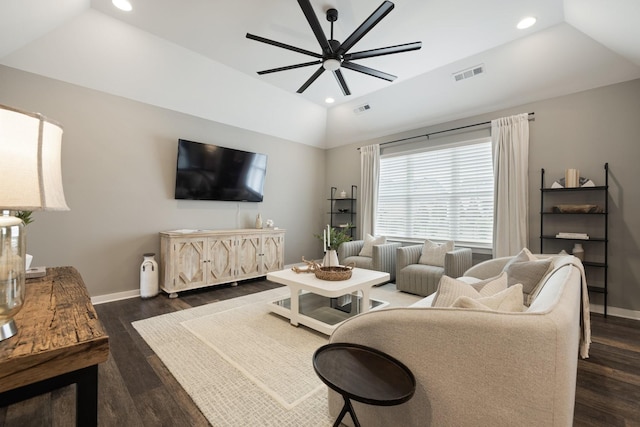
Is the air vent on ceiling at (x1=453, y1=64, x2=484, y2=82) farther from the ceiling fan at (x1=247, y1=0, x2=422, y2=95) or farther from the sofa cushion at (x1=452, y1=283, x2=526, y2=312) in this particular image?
the sofa cushion at (x1=452, y1=283, x2=526, y2=312)

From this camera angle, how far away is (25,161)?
0.77 meters

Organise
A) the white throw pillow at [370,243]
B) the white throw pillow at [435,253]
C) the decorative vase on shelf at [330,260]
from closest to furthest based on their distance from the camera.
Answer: the decorative vase on shelf at [330,260] < the white throw pillow at [435,253] < the white throw pillow at [370,243]

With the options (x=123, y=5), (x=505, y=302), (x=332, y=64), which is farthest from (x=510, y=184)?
(x=123, y=5)

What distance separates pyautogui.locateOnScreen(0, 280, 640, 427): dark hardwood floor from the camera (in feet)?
5.57

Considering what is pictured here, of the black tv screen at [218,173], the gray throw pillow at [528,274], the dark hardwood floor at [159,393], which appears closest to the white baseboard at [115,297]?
the dark hardwood floor at [159,393]

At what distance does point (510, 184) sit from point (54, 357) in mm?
4909

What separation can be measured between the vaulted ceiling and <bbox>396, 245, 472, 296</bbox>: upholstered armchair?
7.77ft

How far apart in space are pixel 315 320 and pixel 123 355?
170cm

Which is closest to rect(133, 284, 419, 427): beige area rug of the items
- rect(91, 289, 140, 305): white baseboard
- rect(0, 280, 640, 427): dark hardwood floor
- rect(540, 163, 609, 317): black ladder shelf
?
rect(0, 280, 640, 427): dark hardwood floor

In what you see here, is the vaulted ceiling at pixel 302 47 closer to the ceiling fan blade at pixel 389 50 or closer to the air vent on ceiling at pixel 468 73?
the air vent on ceiling at pixel 468 73

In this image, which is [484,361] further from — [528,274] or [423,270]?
[423,270]

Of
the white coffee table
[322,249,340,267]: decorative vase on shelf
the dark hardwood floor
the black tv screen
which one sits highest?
the black tv screen

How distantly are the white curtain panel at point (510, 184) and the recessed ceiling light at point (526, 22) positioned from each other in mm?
1214

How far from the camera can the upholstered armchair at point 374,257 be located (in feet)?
15.3
